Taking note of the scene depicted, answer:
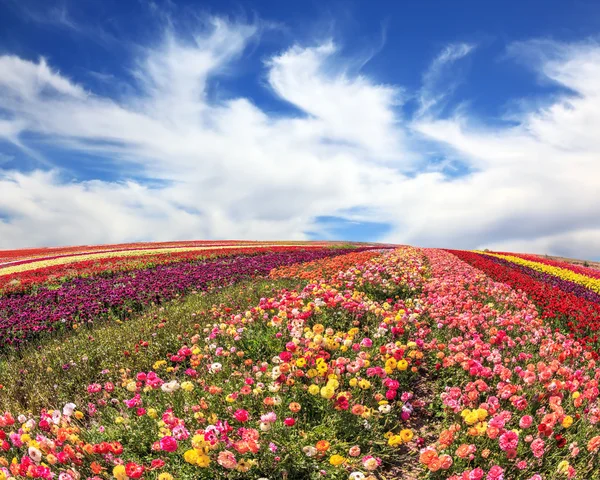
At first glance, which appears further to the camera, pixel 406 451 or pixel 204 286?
pixel 204 286

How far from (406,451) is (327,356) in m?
1.15

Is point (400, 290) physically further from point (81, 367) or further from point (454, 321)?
point (81, 367)

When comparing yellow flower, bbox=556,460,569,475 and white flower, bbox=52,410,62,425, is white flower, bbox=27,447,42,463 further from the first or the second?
yellow flower, bbox=556,460,569,475

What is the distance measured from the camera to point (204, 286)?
12094 millimetres

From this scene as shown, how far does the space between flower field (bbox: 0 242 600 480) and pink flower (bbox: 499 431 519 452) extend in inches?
0.6

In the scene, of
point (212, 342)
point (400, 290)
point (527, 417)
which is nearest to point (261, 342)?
point (212, 342)

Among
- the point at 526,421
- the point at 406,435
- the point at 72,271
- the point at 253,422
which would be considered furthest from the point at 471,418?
the point at 72,271

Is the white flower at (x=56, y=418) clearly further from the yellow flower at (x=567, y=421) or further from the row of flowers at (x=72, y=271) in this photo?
the row of flowers at (x=72, y=271)

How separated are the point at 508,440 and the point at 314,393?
4.82 feet

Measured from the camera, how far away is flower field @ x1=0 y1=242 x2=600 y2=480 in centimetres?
307

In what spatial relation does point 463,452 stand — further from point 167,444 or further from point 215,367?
point 215,367

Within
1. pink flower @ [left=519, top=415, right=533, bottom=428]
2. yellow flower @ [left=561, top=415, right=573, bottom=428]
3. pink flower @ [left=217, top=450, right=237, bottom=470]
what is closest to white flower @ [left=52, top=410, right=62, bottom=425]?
pink flower @ [left=217, top=450, right=237, bottom=470]

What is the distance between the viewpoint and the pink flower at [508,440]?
289cm

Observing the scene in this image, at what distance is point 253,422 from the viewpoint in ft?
11.4
